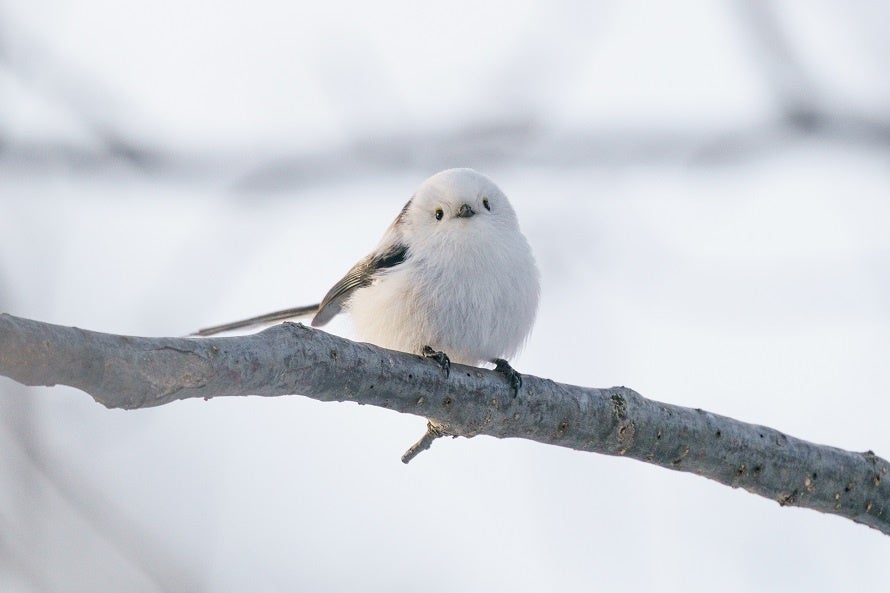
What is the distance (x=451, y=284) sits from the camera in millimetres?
4301

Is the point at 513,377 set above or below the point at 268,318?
below

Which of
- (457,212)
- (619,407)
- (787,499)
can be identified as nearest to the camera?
(619,407)

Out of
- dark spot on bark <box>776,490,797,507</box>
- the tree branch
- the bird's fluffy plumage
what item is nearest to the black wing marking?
the bird's fluffy plumage

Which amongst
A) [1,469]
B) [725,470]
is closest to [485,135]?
[1,469]

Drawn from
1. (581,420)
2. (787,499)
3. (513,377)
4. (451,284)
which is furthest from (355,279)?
(787,499)

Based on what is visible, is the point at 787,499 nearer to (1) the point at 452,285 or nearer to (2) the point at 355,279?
(1) the point at 452,285

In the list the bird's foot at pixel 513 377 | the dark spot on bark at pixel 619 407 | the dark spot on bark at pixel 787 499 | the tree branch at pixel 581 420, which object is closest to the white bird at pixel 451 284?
the bird's foot at pixel 513 377

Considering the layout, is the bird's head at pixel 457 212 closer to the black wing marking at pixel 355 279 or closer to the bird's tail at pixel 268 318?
the black wing marking at pixel 355 279

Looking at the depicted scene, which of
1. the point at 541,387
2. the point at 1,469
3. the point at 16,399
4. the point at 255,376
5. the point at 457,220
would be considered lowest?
the point at 1,469

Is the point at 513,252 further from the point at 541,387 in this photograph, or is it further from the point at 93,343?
the point at 93,343

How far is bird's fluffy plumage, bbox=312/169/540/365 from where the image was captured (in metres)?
4.29

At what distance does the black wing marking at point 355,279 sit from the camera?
15.4ft

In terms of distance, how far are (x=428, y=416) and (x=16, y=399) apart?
4.55 ft

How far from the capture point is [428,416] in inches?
134
